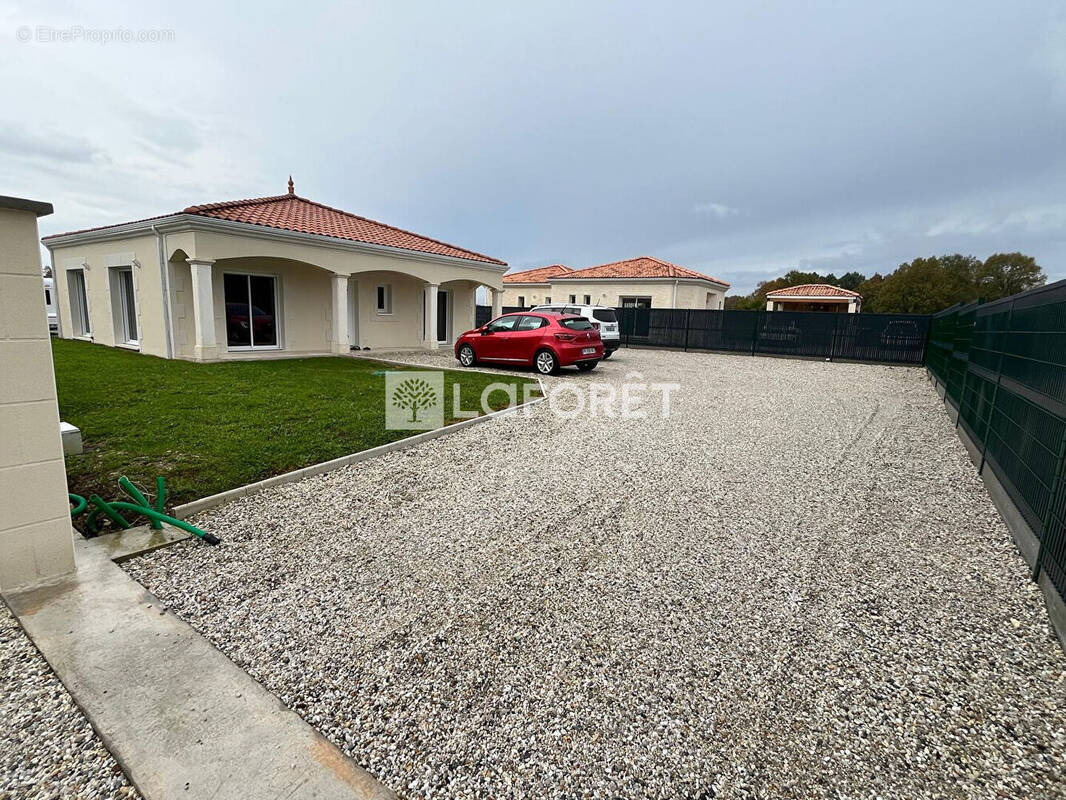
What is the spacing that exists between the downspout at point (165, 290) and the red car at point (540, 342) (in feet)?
24.5

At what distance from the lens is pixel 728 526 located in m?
4.25

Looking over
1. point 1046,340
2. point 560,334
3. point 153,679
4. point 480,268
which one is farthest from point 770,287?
point 153,679

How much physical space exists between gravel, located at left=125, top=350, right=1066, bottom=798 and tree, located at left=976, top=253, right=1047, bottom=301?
5880 cm

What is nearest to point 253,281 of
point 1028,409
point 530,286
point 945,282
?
point 1028,409

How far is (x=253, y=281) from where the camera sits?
14031 millimetres

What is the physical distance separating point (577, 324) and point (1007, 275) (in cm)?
5957

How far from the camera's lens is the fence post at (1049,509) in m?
3.19

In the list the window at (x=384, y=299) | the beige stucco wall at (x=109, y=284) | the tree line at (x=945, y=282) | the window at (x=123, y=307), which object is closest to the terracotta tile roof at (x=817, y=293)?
the tree line at (x=945, y=282)

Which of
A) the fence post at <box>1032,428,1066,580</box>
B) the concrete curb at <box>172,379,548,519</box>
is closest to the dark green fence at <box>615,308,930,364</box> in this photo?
the concrete curb at <box>172,379,548,519</box>

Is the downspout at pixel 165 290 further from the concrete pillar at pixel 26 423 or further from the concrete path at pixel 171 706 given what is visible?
the concrete path at pixel 171 706

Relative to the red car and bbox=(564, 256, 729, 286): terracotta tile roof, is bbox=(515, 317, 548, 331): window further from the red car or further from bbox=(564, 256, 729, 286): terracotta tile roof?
bbox=(564, 256, 729, 286): terracotta tile roof

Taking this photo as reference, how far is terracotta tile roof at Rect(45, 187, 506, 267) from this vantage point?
13242mm

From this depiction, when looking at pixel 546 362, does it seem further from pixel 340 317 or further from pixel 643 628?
pixel 643 628

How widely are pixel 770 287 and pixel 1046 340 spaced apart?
69.0 meters
